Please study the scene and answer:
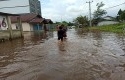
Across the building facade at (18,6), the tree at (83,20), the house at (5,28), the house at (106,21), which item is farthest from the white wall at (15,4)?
the house at (5,28)

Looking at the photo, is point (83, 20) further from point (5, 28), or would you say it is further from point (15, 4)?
point (5, 28)

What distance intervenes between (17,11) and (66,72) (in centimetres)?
6182

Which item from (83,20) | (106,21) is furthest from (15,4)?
(106,21)

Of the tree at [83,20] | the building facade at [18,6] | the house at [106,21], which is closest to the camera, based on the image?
the building facade at [18,6]

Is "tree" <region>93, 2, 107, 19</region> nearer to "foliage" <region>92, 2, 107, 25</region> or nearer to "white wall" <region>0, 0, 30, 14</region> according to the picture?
"foliage" <region>92, 2, 107, 25</region>

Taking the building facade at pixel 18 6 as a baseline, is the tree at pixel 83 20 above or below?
below

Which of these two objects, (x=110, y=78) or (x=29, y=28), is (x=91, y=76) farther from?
(x=29, y=28)

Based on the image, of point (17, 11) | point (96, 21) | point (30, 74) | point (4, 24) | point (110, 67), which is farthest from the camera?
point (96, 21)

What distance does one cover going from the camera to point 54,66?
28.6ft

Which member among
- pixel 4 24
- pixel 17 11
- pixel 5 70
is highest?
pixel 17 11

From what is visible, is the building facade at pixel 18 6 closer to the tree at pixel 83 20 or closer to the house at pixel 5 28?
the tree at pixel 83 20

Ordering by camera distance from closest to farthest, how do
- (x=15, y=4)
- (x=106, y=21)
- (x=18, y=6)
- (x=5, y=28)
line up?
(x=5, y=28) → (x=18, y=6) → (x=15, y=4) → (x=106, y=21)

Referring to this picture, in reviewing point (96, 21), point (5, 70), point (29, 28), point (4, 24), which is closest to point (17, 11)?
point (29, 28)

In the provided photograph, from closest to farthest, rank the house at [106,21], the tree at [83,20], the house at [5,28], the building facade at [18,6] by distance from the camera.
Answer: the house at [5,28]
the building facade at [18,6]
the house at [106,21]
the tree at [83,20]
